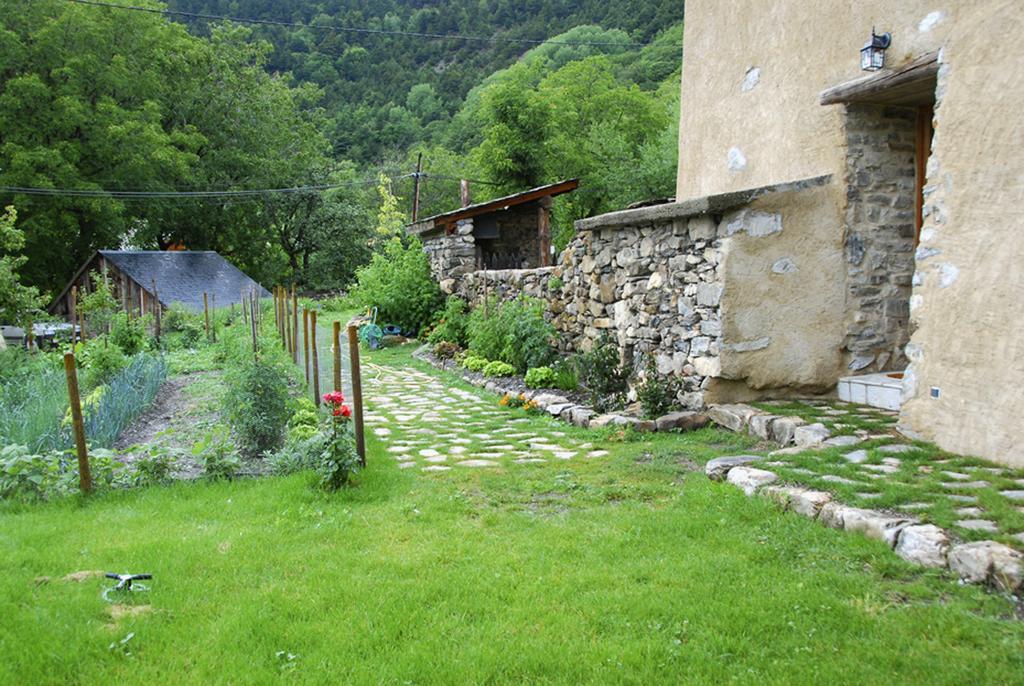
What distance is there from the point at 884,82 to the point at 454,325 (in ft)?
29.7

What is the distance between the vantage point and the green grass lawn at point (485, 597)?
262 centimetres

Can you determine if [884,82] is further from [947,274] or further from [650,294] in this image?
[650,294]

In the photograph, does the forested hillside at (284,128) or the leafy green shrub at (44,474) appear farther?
the forested hillside at (284,128)

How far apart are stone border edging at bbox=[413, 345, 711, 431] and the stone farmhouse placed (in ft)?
1.14

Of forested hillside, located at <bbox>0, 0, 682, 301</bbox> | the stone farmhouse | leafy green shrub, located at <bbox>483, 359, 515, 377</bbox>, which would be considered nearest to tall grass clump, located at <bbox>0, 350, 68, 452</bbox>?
leafy green shrub, located at <bbox>483, 359, 515, 377</bbox>

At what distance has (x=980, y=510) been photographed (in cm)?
354

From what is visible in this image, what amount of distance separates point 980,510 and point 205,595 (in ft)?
12.3

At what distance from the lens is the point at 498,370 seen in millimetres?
10086

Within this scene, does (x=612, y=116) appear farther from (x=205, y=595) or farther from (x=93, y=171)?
(x=205, y=595)

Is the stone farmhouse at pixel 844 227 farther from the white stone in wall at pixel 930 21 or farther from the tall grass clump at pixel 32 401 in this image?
the tall grass clump at pixel 32 401

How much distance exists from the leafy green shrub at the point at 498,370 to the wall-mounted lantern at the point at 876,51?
5766 mm

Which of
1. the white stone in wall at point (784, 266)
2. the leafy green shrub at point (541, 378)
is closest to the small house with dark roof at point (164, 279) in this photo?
the leafy green shrub at point (541, 378)

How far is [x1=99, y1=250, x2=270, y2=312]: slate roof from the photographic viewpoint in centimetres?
2100

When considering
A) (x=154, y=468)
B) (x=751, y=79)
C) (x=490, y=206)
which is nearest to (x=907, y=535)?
(x=154, y=468)
